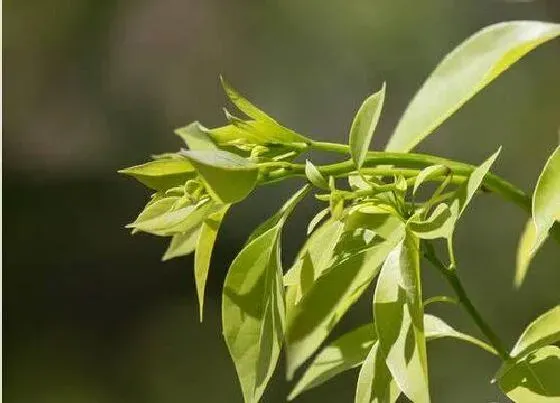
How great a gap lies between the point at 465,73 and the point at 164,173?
14 centimetres

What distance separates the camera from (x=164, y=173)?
324 mm

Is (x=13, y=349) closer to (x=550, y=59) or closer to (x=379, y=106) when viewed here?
(x=550, y=59)

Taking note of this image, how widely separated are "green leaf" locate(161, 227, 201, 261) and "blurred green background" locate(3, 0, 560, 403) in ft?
5.35

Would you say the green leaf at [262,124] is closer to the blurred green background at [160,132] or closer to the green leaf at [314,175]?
the green leaf at [314,175]

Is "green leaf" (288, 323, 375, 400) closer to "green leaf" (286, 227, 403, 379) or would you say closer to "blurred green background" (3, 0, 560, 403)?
"green leaf" (286, 227, 403, 379)

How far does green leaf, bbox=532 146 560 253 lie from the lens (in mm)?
293

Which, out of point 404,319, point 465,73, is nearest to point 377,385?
point 404,319

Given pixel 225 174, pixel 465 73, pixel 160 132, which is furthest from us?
pixel 160 132

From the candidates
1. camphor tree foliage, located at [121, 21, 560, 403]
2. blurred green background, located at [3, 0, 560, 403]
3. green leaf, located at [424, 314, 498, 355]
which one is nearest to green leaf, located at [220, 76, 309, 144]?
camphor tree foliage, located at [121, 21, 560, 403]

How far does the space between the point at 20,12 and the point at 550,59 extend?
4.26 ft

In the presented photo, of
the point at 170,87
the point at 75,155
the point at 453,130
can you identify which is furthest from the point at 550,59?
the point at 75,155

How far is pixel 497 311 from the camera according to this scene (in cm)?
191

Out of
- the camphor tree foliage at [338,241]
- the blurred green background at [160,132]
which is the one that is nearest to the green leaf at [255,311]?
the camphor tree foliage at [338,241]

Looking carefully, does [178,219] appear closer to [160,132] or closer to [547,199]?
[547,199]
